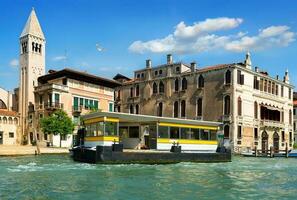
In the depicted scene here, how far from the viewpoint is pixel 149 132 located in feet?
92.0

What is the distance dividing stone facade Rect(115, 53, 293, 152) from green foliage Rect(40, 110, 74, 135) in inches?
564

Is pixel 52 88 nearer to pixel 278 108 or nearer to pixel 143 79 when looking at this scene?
pixel 143 79

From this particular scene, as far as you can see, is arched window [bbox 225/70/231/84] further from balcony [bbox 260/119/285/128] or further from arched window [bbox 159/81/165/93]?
arched window [bbox 159/81/165/93]

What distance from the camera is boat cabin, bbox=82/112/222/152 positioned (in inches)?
991

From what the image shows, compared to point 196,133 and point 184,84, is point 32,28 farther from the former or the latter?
point 196,133

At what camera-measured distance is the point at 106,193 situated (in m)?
14.1

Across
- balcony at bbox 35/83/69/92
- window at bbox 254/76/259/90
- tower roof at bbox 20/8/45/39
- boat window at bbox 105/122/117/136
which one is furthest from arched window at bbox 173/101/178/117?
boat window at bbox 105/122/117/136

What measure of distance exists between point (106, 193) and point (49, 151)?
25298 millimetres

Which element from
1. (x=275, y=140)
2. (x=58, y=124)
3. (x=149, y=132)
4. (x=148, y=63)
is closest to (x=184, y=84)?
(x=148, y=63)

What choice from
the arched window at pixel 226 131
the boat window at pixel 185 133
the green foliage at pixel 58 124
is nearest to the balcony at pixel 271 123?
the arched window at pixel 226 131

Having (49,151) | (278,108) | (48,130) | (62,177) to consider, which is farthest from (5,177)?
(278,108)

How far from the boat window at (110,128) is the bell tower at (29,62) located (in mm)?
29603

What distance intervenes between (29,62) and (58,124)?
454 inches

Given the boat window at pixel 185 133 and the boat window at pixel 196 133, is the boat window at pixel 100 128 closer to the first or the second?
the boat window at pixel 185 133
